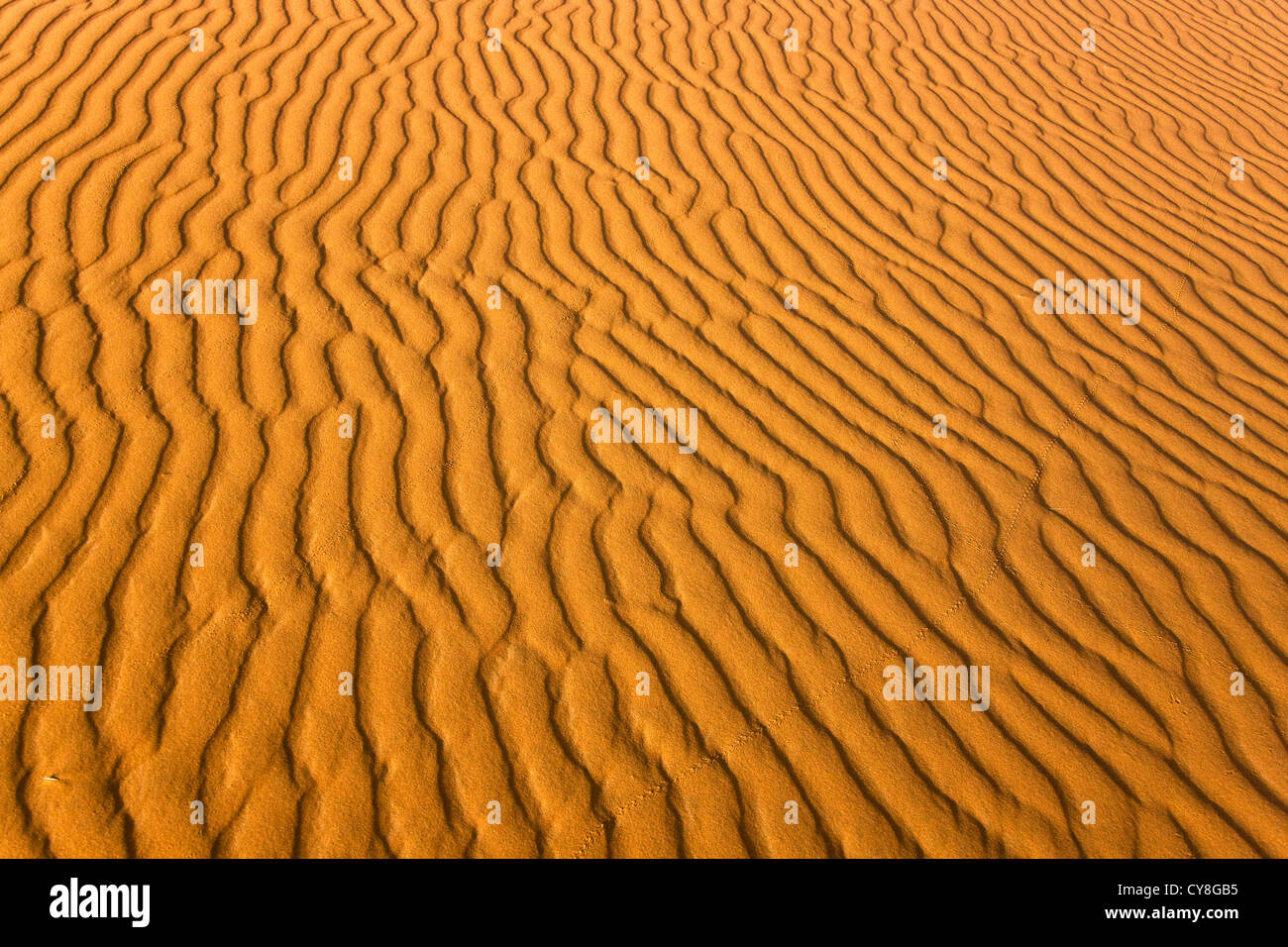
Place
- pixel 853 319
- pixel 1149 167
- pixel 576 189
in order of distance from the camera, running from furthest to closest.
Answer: pixel 1149 167 → pixel 576 189 → pixel 853 319

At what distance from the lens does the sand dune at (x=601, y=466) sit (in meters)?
2.54

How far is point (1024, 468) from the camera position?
358 cm

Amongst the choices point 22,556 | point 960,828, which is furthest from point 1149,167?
point 22,556

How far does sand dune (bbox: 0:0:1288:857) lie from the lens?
254 centimetres

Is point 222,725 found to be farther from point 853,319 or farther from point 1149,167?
point 1149,167

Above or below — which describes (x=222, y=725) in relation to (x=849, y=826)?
above

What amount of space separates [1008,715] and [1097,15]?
7.30 meters

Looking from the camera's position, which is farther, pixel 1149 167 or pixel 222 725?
pixel 1149 167

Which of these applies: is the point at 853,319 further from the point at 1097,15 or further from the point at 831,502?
the point at 1097,15

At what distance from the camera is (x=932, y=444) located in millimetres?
3637

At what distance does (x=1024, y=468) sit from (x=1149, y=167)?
330 cm

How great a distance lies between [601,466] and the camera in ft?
11.0
